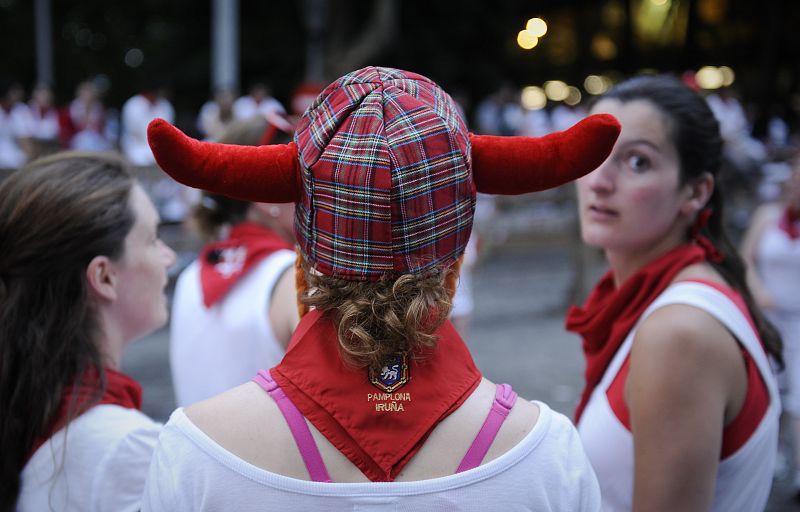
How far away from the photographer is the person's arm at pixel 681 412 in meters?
1.76

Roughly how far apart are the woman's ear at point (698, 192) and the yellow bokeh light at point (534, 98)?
16446 millimetres

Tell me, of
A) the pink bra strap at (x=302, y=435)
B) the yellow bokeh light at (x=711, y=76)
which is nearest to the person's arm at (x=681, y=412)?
the pink bra strap at (x=302, y=435)

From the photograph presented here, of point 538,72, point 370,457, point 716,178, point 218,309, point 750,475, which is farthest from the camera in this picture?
point 538,72

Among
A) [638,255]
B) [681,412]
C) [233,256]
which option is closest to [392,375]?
[681,412]

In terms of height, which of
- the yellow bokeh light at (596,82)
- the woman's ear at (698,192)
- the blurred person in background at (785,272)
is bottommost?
the yellow bokeh light at (596,82)

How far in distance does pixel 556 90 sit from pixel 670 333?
17.3 meters

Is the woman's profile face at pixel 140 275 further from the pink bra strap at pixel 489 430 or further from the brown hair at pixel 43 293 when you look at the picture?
the pink bra strap at pixel 489 430

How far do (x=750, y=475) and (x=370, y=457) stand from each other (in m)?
1.12

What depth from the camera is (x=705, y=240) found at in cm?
216

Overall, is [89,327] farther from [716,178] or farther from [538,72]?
[538,72]

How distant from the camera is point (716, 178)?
223 centimetres

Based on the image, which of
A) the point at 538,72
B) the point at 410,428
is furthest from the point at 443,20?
the point at 410,428

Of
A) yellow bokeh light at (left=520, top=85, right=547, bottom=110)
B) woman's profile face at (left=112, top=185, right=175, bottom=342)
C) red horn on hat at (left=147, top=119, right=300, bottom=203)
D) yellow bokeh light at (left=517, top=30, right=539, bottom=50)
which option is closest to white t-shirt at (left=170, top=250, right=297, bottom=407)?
woman's profile face at (left=112, top=185, right=175, bottom=342)

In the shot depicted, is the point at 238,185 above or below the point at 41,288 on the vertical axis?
above
